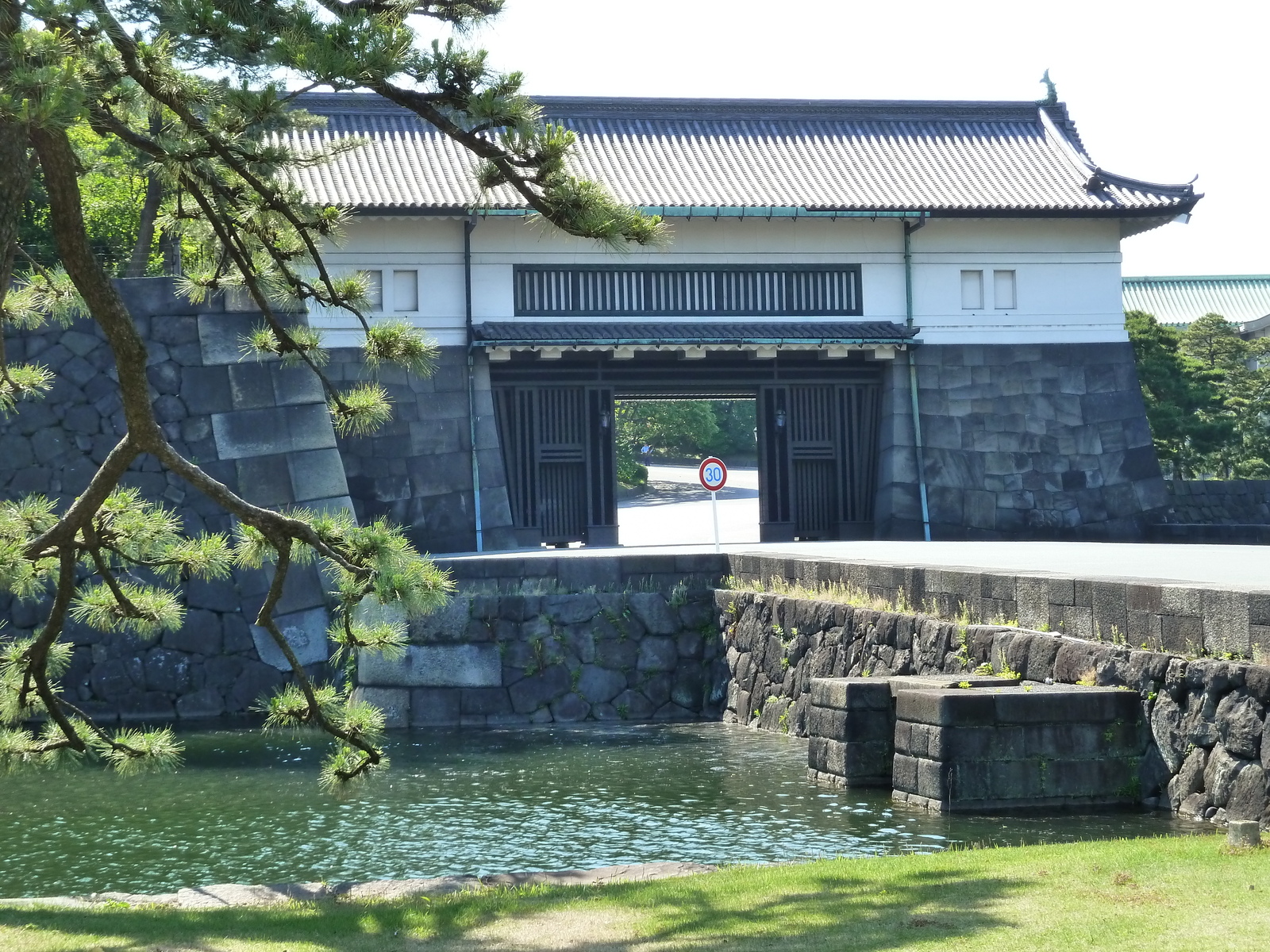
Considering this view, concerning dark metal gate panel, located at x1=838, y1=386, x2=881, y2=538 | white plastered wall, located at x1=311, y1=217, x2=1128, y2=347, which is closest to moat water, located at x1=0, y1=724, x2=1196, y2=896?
dark metal gate panel, located at x1=838, y1=386, x2=881, y2=538

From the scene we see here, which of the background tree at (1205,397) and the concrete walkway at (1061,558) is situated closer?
the concrete walkway at (1061,558)

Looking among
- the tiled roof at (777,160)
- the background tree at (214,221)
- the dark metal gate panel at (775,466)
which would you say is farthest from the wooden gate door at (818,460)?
the background tree at (214,221)

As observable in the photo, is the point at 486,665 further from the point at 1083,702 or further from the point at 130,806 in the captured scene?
the point at 1083,702

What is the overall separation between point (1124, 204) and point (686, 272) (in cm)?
648

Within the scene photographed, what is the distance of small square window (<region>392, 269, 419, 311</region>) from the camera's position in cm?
1984

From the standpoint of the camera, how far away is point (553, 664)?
581 inches

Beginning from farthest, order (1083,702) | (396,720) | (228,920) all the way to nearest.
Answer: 1. (396,720)
2. (1083,702)
3. (228,920)

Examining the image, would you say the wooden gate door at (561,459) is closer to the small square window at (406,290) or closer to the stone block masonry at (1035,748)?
the small square window at (406,290)

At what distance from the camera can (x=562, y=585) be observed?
1512cm

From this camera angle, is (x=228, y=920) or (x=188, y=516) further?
(x=188, y=516)

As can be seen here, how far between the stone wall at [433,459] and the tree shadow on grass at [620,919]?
13.1 metres

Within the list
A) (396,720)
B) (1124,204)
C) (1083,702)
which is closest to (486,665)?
(396,720)

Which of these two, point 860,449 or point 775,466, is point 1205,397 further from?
point 775,466

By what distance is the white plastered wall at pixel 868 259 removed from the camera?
780 inches
